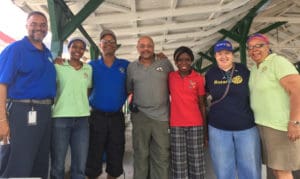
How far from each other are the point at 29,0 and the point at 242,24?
20.0 feet

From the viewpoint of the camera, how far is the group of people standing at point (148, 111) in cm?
214

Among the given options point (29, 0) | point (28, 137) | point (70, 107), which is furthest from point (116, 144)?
point (29, 0)

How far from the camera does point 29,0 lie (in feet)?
16.4

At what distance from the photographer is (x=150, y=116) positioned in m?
→ 2.66

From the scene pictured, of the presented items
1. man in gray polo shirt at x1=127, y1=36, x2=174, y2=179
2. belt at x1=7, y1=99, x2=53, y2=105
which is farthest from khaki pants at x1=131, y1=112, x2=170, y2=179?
belt at x1=7, y1=99, x2=53, y2=105

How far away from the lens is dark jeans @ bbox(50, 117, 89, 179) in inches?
97.3

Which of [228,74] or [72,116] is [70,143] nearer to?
[72,116]

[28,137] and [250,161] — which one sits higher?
[28,137]

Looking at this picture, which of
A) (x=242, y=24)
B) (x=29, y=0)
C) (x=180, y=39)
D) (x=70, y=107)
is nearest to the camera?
(x=70, y=107)

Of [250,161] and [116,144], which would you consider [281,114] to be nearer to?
[250,161]

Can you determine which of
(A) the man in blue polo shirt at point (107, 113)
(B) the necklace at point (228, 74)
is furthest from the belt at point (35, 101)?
(B) the necklace at point (228, 74)

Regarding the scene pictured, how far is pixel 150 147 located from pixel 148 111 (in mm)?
362

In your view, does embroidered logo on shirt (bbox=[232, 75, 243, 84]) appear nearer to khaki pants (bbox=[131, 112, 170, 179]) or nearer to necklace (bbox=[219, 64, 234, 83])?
necklace (bbox=[219, 64, 234, 83])

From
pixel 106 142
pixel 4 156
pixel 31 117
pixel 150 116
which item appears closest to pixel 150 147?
pixel 150 116
